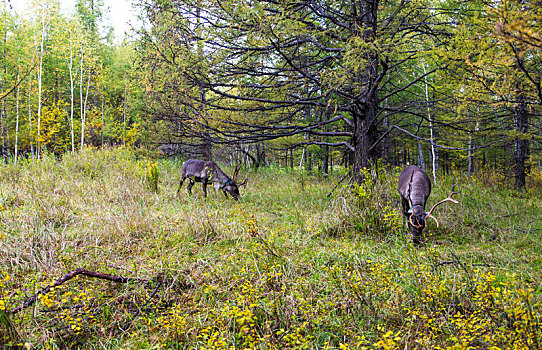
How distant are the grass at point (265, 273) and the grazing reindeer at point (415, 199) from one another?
242 millimetres

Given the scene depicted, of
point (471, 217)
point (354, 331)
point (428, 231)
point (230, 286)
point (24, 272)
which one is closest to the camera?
point (354, 331)

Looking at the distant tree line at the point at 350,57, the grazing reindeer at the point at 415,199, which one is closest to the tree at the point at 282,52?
the distant tree line at the point at 350,57

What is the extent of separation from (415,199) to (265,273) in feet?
9.61

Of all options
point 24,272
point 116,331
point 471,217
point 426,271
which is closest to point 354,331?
point 426,271

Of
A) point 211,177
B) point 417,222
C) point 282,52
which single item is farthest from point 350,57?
point 211,177

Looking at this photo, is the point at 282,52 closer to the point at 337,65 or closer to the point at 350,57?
the point at 350,57

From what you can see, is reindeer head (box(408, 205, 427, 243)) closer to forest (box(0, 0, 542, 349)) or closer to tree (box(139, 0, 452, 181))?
forest (box(0, 0, 542, 349))

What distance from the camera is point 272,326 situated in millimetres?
2514

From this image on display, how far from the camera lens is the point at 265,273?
3.20 meters

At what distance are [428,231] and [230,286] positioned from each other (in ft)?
12.5

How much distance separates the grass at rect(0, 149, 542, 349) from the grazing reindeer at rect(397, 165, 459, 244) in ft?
0.79

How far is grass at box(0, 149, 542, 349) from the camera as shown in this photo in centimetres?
227

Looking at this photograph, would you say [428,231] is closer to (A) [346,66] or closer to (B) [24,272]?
(A) [346,66]

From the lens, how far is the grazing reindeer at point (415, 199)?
4375mm
